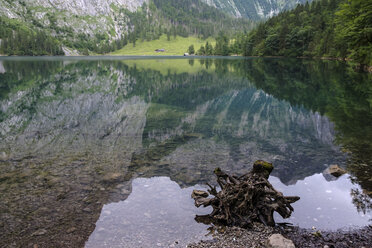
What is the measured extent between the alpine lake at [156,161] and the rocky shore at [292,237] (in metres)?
0.49

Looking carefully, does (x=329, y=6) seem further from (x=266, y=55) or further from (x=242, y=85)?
(x=242, y=85)

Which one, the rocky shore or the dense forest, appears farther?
the dense forest

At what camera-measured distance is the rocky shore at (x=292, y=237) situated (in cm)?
843

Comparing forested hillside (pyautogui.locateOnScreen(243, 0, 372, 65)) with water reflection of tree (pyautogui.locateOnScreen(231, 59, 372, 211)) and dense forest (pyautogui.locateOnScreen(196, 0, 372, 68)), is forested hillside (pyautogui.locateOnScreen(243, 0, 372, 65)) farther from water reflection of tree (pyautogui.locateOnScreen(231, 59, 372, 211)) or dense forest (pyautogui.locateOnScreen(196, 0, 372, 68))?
water reflection of tree (pyautogui.locateOnScreen(231, 59, 372, 211))

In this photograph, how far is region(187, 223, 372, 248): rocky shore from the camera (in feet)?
27.7

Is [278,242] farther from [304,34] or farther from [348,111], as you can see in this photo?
[304,34]

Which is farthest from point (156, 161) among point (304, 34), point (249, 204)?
point (304, 34)

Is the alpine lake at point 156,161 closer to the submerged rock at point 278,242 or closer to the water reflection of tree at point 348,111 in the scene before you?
the water reflection of tree at point 348,111

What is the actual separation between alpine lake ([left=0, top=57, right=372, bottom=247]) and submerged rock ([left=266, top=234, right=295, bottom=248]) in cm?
191

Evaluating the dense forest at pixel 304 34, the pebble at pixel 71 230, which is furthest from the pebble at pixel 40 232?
the dense forest at pixel 304 34

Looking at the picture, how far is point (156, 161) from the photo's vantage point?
16484 mm

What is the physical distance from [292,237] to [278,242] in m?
1.10

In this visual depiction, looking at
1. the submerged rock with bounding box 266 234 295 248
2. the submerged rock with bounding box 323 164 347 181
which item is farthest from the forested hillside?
the submerged rock with bounding box 266 234 295 248

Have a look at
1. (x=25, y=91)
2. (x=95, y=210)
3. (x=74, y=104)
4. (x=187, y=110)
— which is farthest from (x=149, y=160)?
(x=25, y=91)
